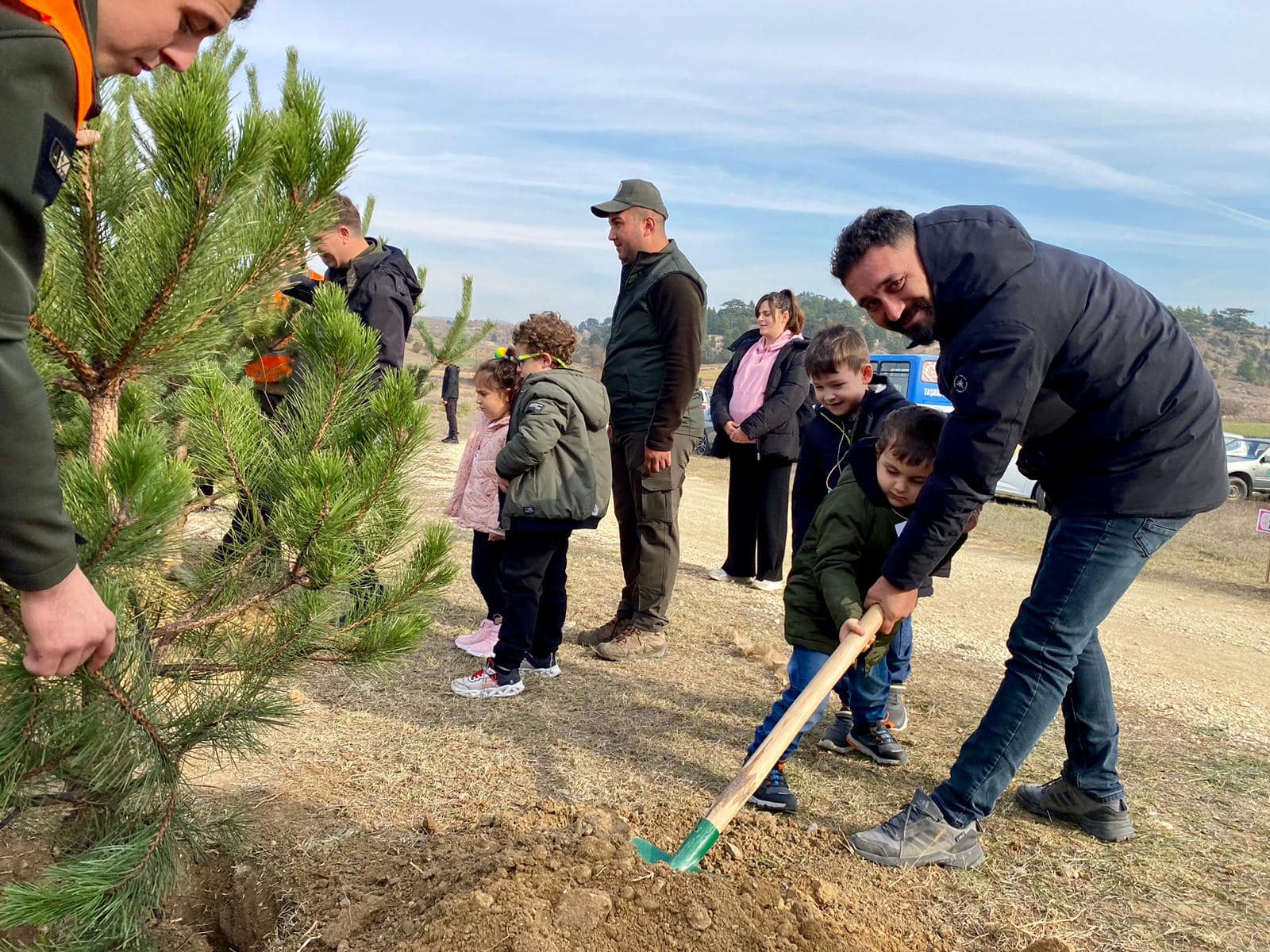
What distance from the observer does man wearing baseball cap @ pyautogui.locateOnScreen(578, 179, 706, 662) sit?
4129 millimetres

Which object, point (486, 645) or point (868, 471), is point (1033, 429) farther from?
point (486, 645)

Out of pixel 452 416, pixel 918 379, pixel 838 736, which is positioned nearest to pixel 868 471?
pixel 838 736

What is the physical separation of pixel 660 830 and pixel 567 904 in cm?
81

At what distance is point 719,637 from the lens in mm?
4840

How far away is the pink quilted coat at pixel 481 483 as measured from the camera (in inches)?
163

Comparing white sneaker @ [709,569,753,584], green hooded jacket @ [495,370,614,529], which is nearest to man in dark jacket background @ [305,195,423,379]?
green hooded jacket @ [495,370,614,529]

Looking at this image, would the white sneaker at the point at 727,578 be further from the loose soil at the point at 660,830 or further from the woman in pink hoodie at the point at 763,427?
the loose soil at the point at 660,830

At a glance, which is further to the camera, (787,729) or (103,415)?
(787,729)

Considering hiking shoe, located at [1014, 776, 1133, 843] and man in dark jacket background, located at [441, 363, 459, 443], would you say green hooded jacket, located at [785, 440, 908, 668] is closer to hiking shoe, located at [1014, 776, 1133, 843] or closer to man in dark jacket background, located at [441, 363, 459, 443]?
hiking shoe, located at [1014, 776, 1133, 843]

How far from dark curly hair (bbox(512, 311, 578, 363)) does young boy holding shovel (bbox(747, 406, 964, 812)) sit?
4.72 feet

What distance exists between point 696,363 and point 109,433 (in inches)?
105

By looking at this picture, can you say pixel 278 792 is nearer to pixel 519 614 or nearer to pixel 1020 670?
pixel 519 614

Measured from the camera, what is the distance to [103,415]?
196cm

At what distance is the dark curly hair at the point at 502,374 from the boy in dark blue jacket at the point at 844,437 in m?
1.28
